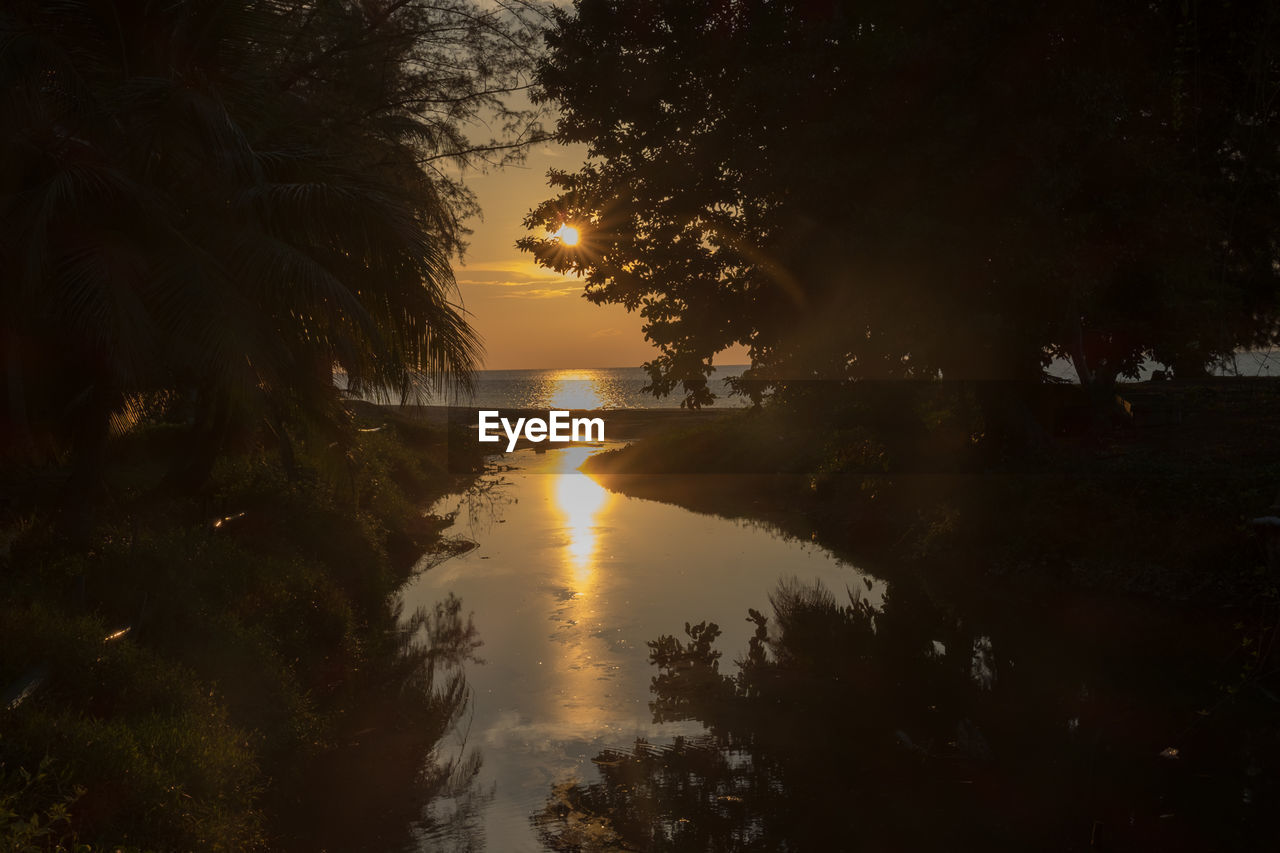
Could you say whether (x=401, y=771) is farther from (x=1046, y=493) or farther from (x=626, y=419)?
(x=626, y=419)

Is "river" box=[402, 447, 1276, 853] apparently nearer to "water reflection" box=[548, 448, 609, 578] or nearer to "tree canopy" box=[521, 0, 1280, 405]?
"water reflection" box=[548, 448, 609, 578]

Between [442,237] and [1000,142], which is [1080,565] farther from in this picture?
[442,237]

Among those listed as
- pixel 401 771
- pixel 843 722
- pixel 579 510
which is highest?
pixel 579 510

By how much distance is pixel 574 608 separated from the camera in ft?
62.7

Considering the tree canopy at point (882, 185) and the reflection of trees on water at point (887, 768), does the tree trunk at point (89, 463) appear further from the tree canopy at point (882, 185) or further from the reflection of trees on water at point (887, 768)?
the tree canopy at point (882, 185)

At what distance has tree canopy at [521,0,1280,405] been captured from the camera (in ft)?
58.6

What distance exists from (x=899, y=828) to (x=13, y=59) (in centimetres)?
1324

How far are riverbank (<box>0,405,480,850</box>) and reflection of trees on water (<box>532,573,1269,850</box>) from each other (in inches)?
101

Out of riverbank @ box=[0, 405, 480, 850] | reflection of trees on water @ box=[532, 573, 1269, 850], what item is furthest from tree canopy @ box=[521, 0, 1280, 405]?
riverbank @ box=[0, 405, 480, 850]

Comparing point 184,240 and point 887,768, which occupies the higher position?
point 184,240

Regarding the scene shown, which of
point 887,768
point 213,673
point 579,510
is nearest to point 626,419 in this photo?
point 579,510

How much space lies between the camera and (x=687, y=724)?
12.9 m

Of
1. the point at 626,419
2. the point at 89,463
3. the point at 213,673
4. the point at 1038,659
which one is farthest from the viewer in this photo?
the point at 626,419

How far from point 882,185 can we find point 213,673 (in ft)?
46.8
